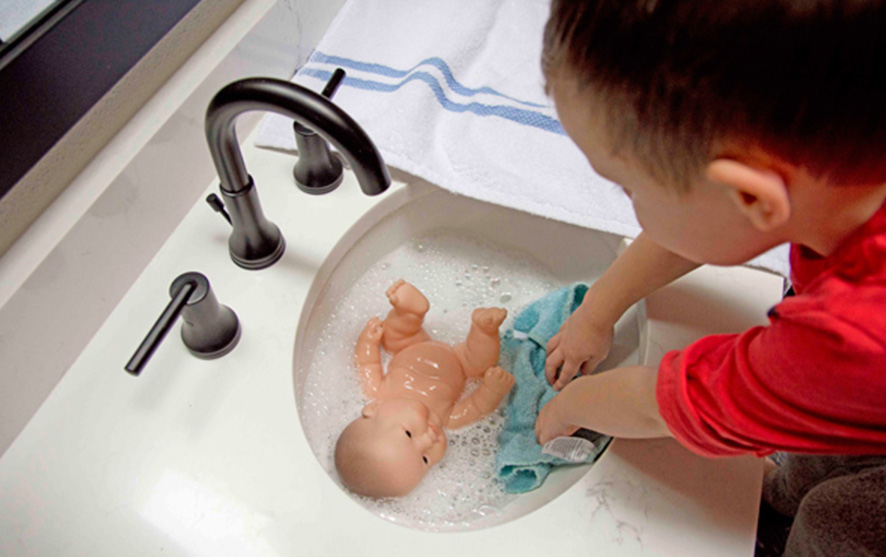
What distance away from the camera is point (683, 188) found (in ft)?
1.28

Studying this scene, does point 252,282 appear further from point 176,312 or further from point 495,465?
point 495,465

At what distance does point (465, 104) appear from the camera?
0.91 metres

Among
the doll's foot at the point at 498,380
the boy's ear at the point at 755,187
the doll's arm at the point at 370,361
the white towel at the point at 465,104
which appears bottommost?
the doll's arm at the point at 370,361

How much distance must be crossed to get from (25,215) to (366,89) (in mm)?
478

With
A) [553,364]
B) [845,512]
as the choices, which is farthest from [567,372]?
[845,512]

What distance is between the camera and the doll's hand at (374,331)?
2.79 ft

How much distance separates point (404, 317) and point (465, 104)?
0.34 meters

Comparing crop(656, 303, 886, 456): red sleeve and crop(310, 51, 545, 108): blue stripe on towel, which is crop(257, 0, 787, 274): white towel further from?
crop(656, 303, 886, 456): red sleeve

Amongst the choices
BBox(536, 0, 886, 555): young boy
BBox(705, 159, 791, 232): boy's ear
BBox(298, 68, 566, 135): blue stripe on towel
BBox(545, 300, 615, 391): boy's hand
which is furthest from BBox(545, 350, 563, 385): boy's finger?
BBox(705, 159, 791, 232): boy's ear

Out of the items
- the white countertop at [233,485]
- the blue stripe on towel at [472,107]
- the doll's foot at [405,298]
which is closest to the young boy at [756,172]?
the white countertop at [233,485]

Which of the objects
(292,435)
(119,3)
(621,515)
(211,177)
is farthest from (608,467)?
(119,3)

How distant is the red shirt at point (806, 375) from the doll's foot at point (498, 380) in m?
0.32

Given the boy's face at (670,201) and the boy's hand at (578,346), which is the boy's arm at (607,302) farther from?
the boy's face at (670,201)

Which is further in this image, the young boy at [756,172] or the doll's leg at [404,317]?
the doll's leg at [404,317]
